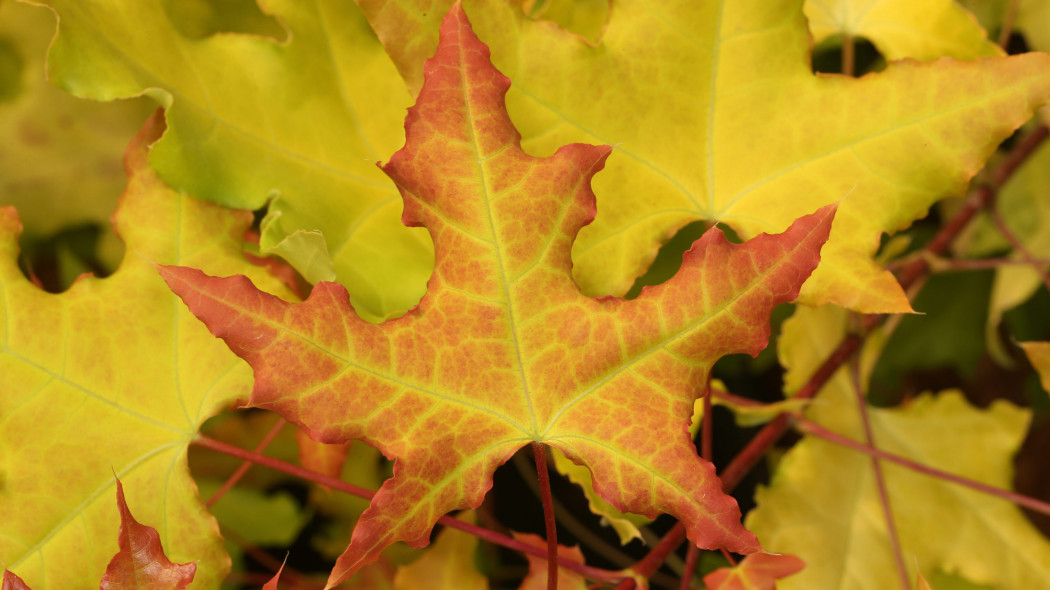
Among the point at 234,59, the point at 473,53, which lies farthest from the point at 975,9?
the point at 234,59

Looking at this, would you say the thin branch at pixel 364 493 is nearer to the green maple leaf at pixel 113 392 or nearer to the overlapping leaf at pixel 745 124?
the green maple leaf at pixel 113 392

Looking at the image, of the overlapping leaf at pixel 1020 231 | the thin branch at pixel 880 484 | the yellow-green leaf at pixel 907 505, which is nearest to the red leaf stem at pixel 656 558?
the yellow-green leaf at pixel 907 505

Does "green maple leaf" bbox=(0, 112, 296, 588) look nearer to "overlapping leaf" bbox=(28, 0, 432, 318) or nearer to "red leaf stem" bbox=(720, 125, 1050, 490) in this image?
"overlapping leaf" bbox=(28, 0, 432, 318)

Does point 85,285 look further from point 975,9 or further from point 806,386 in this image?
point 975,9

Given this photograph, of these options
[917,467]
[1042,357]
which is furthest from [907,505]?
[1042,357]

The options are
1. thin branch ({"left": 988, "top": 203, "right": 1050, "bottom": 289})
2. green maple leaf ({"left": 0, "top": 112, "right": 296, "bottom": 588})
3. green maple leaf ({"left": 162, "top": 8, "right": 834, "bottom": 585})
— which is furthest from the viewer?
thin branch ({"left": 988, "top": 203, "right": 1050, "bottom": 289})

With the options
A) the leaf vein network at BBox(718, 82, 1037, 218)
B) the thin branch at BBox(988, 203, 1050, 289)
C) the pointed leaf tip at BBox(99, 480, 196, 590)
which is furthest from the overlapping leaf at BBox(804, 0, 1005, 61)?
the pointed leaf tip at BBox(99, 480, 196, 590)

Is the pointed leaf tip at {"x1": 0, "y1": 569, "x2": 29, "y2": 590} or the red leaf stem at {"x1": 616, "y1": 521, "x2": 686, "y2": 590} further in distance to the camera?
the red leaf stem at {"x1": 616, "y1": 521, "x2": 686, "y2": 590}

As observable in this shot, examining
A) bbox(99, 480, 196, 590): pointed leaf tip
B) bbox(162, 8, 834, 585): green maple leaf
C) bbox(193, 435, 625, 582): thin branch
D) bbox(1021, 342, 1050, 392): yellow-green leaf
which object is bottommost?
bbox(193, 435, 625, 582): thin branch
